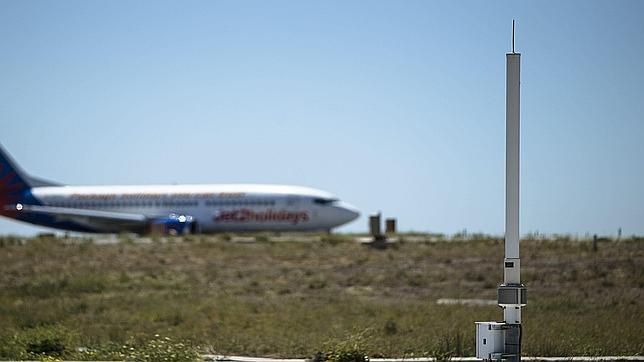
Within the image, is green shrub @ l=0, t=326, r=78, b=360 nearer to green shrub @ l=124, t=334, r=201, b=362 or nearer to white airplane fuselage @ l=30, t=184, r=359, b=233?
green shrub @ l=124, t=334, r=201, b=362

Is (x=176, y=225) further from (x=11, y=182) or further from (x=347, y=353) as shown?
(x=347, y=353)

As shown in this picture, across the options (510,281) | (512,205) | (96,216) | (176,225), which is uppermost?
(96,216)

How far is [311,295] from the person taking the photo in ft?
75.0

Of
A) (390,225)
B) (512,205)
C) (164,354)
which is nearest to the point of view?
(512,205)

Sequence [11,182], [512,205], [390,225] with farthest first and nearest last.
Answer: [11,182]
[390,225]
[512,205]

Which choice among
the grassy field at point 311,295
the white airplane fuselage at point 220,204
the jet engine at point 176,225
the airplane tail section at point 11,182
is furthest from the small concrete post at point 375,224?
the airplane tail section at point 11,182

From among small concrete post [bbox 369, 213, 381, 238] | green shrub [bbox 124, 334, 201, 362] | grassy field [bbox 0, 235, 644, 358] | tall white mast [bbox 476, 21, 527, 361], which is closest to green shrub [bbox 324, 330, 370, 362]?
grassy field [bbox 0, 235, 644, 358]

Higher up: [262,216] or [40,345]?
[262,216]

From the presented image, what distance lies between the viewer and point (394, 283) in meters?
24.6

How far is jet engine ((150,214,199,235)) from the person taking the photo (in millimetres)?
51688

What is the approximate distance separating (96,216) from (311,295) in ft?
106

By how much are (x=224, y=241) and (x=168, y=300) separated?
17.4m

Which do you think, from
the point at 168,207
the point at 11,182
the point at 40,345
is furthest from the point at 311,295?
the point at 11,182

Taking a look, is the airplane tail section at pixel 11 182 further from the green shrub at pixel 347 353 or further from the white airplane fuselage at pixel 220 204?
the green shrub at pixel 347 353
